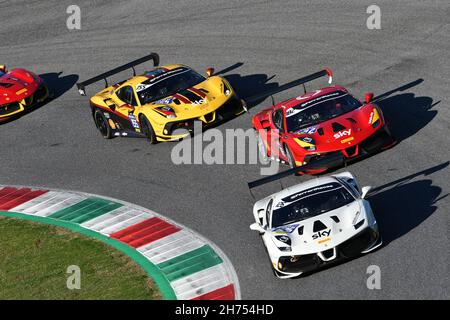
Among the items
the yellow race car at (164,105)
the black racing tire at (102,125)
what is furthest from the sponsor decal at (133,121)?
the black racing tire at (102,125)

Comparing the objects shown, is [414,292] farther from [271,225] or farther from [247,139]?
[247,139]

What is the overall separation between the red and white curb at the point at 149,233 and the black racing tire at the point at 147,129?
237cm

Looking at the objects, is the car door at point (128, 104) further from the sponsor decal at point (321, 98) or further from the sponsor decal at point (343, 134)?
the sponsor decal at point (343, 134)

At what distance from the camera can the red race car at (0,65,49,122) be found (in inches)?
938

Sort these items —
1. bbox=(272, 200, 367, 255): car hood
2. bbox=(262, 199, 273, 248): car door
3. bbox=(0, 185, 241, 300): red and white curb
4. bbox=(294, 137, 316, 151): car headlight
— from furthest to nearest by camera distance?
bbox=(294, 137, 316, 151): car headlight, bbox=(0, 185, 241, 300): red and white curb, bbox=(262, 199, 273, 248): car door, bbox=(272, 200, 367, 255): car hood

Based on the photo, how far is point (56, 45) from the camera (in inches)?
1152

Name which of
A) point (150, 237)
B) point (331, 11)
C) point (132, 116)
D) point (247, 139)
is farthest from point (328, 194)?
point (331, 11)

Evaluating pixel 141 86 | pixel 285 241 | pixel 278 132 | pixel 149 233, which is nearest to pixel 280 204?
pixel 285 241

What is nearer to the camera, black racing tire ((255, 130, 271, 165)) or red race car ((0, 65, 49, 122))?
black racing tire ((255, 130, 271, 165))

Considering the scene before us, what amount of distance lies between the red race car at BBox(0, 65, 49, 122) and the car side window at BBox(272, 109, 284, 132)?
829cm

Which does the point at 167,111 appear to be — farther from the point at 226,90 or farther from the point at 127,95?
the point at 127,95

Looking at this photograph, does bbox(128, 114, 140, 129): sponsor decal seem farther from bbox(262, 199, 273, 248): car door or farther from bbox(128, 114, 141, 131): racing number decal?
bbox(262, 199, 273, 248): car door

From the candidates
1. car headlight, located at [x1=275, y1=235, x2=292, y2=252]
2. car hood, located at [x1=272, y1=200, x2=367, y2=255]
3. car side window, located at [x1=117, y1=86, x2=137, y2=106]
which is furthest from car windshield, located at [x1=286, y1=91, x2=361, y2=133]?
car side window, located at [x1=117, y1=86, x2=137, y2=106]

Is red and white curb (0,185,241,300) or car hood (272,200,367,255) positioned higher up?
car hood (272,200,367,255)
